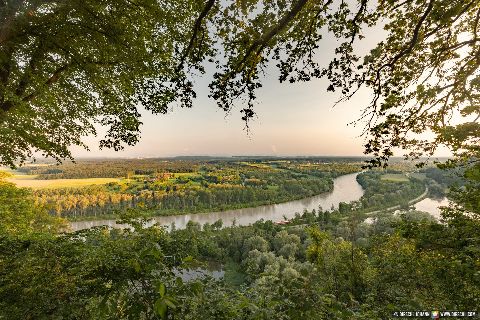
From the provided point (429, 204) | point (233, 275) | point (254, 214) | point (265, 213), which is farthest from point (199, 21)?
point (429, 204)

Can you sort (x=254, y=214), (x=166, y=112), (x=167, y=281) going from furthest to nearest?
(x=254, y=214) → (x=166, y=112) → (x=167, y=281)

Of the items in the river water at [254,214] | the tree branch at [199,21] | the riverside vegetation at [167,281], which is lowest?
the river water at [254,214]

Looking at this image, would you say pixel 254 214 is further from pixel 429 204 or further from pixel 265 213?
pixel 429 204

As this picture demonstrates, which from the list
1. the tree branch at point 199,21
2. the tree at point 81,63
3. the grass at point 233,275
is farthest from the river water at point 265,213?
the tree branch at point 199,21

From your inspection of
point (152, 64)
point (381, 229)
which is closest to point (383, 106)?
point (152, 64)

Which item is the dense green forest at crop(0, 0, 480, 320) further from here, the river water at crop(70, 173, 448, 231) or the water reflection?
the water reflection

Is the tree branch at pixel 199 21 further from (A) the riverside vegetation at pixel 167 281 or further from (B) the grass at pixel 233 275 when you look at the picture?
(B) the grass at pixel 233 275

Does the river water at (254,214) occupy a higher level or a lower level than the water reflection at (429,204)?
lower

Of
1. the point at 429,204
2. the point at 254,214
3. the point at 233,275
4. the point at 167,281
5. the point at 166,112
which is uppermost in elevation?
the point at 166,112

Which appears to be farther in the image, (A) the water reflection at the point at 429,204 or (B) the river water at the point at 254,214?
(A) the water reflection at the point at 429,204

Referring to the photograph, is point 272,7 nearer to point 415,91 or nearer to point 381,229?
point 415,91

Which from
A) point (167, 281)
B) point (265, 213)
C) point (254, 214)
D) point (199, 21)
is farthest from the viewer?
point (265, 213)

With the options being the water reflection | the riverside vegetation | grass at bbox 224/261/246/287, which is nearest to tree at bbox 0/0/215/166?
the riverside vegetation

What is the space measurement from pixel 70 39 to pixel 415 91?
796 centimetres
